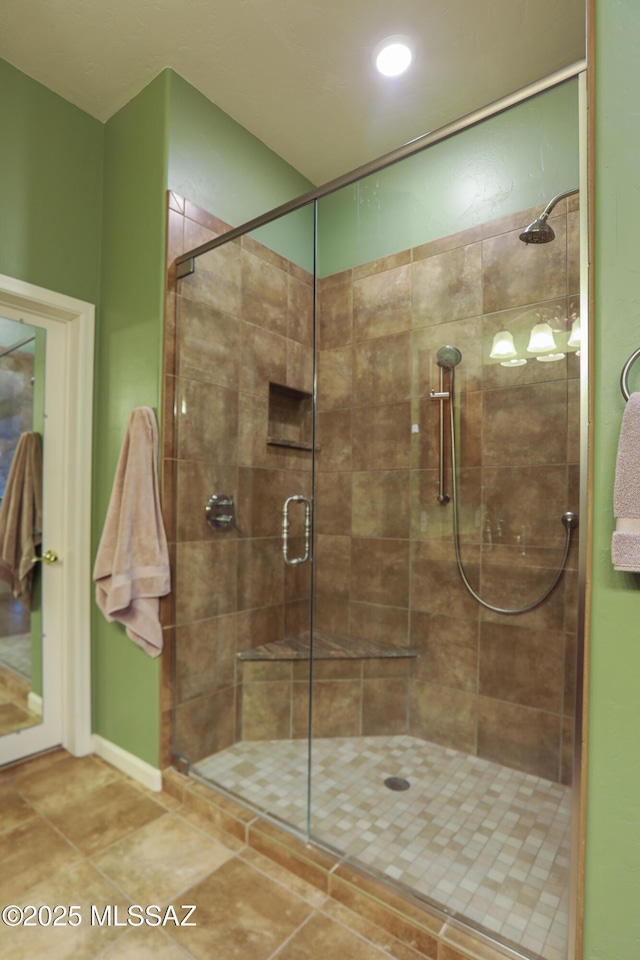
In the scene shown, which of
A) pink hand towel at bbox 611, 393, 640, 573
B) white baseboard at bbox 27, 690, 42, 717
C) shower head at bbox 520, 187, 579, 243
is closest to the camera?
pink hand towel at bbox 611, 393, 640, 573

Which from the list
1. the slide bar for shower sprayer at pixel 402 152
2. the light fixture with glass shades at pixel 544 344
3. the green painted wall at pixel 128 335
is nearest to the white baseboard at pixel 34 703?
the green painted wall at pixel 128 335

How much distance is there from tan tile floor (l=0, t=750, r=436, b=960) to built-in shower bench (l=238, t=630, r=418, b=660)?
67cm

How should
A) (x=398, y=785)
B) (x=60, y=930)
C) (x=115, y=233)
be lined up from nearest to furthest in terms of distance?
(x=60, y=930), (x=398, y=785), (x=115, y=233)

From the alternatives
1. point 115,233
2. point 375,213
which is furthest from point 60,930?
point 375,213

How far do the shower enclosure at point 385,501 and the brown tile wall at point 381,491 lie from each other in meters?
0.01

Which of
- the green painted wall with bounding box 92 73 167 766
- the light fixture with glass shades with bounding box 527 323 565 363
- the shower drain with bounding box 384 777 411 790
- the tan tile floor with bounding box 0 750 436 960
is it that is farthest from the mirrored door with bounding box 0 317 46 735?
the light fixture with glass shades with bounding box 527 323 565 363

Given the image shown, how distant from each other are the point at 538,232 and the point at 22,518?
2.48 metres

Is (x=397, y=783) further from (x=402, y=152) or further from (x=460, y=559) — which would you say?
(x=402, y=152)

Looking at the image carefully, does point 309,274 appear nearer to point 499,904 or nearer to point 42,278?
point 42,278

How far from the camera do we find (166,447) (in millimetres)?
2143

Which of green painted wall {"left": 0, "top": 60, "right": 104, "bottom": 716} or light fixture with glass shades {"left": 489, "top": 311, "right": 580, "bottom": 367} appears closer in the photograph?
light fixture with glass shades {"left": 489, "top": 311, "right": 580, "bottom": 367}

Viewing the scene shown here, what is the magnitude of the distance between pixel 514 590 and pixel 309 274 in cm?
164

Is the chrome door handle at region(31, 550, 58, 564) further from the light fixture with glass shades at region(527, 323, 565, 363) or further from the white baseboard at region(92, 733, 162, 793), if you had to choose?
the light fixture with glass shades at region(527, 323, 565, 363)

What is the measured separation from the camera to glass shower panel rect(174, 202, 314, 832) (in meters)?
2.19
